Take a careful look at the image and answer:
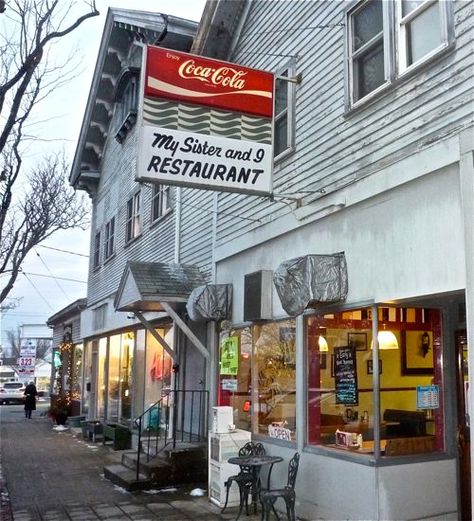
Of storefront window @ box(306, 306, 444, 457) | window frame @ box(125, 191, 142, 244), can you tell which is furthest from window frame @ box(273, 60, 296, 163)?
window frame @ box(125, 191, 142, 244)

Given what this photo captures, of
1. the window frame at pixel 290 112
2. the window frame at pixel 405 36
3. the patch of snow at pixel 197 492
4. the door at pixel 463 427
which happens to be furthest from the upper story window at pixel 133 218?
the door at pixel 463 427

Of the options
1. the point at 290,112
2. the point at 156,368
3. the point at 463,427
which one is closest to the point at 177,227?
the point at 156,368

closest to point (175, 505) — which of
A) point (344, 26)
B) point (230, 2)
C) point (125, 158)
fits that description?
point (344, 26)

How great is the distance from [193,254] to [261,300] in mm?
3506

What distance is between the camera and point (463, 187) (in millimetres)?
5539

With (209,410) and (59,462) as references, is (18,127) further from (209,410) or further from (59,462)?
(59,462)

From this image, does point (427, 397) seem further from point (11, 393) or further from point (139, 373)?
point (11, 393)

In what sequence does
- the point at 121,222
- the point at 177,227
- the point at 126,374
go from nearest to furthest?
the point at 177,227 < the point at 126,374 < the point at 121,222

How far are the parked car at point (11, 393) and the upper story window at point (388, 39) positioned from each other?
39909mm

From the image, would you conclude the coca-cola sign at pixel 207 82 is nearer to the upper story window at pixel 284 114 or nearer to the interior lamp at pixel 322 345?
the upper story window at pixel 284 114

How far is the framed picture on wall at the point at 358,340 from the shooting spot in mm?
7146

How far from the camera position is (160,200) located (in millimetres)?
14578

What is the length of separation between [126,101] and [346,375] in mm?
12430

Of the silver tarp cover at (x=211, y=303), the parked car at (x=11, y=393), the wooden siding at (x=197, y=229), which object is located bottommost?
the parked car at (x=11, y=393)
